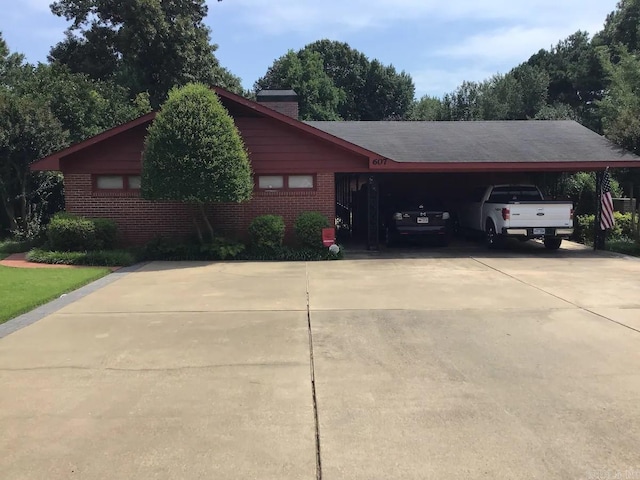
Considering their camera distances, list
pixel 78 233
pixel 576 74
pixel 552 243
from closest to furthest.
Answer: pixel 78 233
pixel 552 243
pixel 576 74

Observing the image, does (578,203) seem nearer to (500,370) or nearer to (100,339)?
(500,370)

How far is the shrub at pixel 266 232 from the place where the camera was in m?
13.5

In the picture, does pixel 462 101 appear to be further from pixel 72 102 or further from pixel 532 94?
pixel 72 102

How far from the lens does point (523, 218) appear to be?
45.5ft

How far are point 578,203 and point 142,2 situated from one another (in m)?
24.5

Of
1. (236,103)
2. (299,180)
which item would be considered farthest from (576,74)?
(236,103)

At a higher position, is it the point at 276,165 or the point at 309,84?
the point at 309,84

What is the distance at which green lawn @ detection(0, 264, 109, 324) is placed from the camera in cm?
777

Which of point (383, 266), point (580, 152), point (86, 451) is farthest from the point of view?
point (580, 152)

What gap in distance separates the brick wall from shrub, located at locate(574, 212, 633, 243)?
26.8ft

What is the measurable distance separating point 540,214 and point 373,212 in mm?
4330

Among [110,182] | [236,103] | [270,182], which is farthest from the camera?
[270,182]

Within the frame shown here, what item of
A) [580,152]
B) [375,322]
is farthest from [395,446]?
[580,152]

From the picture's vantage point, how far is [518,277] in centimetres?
1046
